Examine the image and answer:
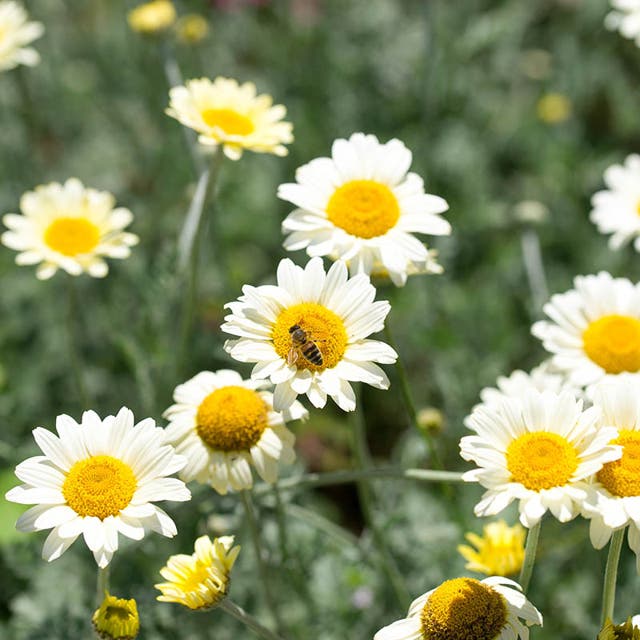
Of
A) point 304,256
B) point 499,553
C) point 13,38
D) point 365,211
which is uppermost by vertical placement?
point 13,38

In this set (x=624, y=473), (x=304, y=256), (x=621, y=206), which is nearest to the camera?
(x=624, y=473)

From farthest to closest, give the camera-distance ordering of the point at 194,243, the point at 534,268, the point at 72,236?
the point at 534,268 → the point at 72,236 → the point at 194,243

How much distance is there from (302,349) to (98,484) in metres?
0.53

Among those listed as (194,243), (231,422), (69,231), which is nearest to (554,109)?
(194,243)

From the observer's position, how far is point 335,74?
5516 mm

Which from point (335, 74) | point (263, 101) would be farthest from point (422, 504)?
point (335, 74)

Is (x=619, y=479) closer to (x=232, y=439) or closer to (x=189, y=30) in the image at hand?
(x=232, y=439)

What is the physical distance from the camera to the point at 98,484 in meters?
2.20

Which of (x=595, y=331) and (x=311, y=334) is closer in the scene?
(x=311, y=334)

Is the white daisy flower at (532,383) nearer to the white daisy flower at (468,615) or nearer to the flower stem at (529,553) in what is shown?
the flower stem at (529,553)

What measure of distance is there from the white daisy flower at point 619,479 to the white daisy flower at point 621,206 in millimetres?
1061

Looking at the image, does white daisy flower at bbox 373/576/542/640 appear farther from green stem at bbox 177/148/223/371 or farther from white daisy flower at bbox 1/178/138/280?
white daisy flower at bbox 1/178/138/280

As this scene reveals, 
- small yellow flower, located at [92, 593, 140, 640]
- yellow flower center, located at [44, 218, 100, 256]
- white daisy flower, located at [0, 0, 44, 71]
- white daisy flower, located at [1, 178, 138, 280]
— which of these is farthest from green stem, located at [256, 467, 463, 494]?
white daisy flower, located at [0, 0, 44, 71]

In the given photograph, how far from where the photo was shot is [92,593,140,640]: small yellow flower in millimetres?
2066
